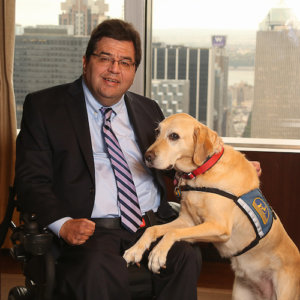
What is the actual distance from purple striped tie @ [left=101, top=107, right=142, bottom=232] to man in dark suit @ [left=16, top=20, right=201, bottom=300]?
0.9 inches

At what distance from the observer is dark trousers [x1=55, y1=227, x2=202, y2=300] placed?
162cm

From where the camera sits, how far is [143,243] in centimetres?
179

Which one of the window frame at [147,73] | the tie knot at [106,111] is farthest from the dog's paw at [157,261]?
the window frame at [147,73]

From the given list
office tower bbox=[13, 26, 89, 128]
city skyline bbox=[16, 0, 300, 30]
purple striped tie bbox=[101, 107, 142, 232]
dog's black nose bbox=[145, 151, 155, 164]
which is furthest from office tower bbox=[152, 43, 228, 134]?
dog's black nose bbox=[145, 151, 155, 164]

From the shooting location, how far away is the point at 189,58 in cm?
328


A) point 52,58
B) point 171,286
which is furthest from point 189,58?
point 171,286

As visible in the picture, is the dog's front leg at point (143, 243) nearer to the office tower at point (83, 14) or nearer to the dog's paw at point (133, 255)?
the dog's paw at point (133, 255)

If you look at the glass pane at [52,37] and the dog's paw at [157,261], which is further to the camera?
the glass pane at [52,37]

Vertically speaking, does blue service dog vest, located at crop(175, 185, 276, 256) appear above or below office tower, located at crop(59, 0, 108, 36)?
below

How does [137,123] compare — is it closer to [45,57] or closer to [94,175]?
[94,175]

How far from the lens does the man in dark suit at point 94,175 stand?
1.68 meters

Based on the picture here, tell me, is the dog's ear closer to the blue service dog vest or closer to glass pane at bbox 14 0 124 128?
the blue service dog vest

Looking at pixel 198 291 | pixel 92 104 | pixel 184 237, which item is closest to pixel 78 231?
pixel 184 237

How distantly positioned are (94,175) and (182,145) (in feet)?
1.23
